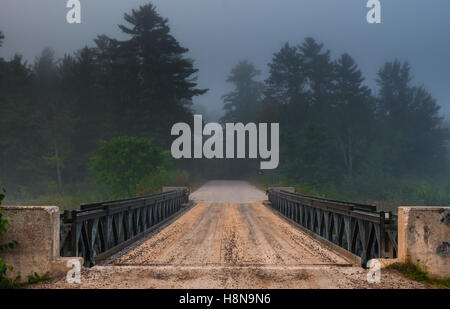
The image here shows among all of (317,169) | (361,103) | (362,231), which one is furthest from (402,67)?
(362,231)

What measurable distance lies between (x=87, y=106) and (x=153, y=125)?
15350 mm

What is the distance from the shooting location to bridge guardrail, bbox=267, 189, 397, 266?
6926 millimetres

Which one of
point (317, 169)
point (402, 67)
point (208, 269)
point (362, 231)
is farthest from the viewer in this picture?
point (402, 67)

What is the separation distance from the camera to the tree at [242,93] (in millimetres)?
93725

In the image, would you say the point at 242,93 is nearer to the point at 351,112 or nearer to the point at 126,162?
the point at 351,112

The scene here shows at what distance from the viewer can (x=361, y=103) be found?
2557 inches

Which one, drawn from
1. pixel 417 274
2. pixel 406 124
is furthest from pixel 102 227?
pixel 406 124

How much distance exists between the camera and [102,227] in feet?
26.8

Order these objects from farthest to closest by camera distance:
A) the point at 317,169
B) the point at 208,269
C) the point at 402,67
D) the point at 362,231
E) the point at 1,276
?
1. the point at 402,67
2. the point at 317,169
3. the point at 362,231
4. the point at 208,269
5. the point at 1,276

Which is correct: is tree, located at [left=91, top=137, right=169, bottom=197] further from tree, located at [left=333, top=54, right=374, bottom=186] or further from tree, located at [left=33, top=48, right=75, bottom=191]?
tree, located at [left=333, top=54, right=374, bottom=186]

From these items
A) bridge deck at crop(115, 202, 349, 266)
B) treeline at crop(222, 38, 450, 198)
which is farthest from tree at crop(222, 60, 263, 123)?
bridge deck at crop(115, 202, 349, 266)

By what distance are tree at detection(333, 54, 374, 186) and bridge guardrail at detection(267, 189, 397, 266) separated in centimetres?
5472

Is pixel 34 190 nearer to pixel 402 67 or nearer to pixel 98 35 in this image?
pixel 98 35

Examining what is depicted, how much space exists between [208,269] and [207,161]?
7584cm
